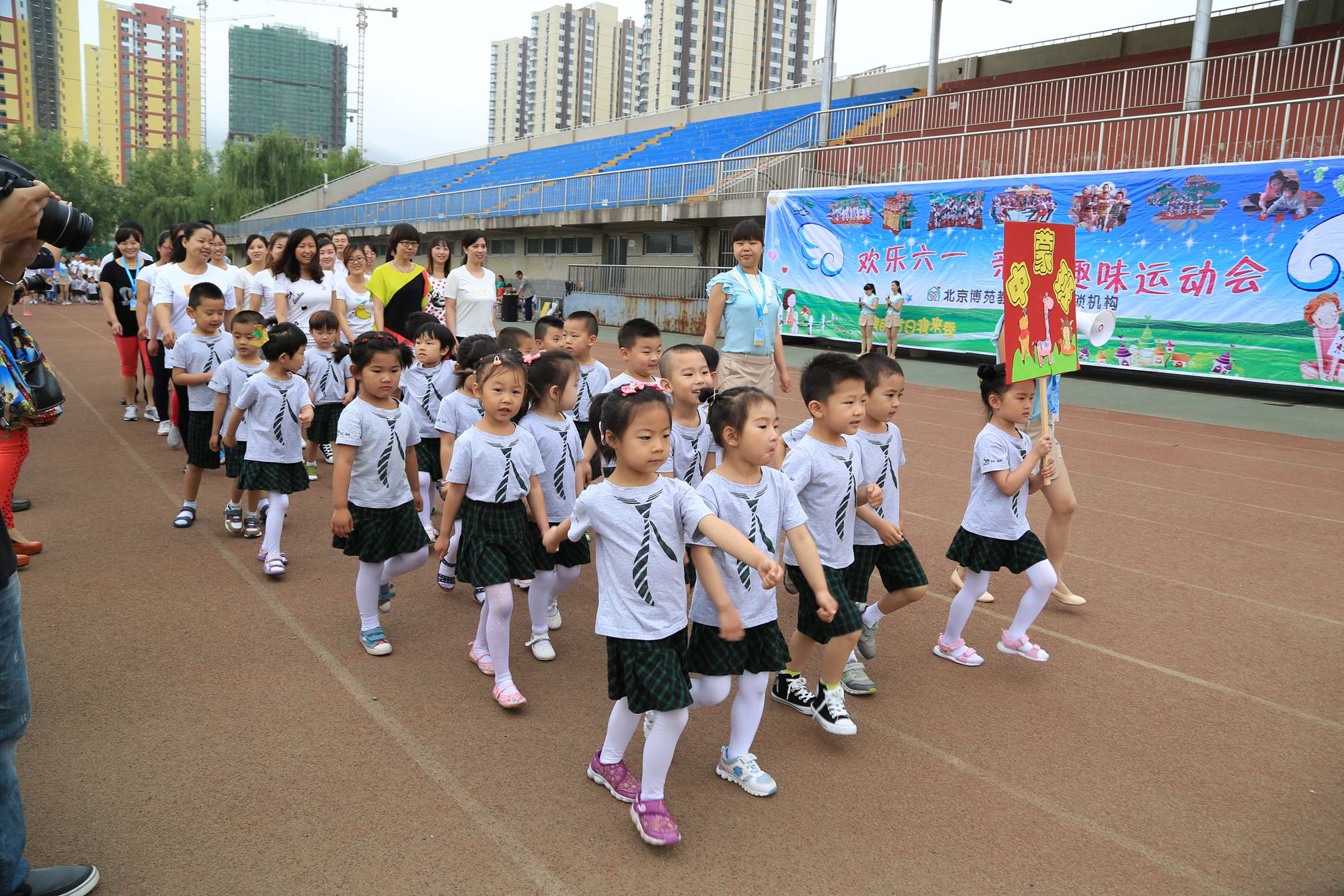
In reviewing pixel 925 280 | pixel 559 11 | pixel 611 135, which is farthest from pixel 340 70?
pixel 925 280

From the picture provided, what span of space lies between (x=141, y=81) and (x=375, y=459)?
16513 centimetres

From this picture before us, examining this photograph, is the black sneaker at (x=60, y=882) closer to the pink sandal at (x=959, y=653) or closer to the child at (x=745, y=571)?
the child at (x=745, y=571)

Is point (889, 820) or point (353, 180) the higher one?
point (353, 180)

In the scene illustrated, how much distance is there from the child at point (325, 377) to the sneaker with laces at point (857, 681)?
13.6 feet

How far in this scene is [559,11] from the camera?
380ft

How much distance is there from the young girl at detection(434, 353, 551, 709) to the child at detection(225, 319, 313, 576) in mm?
1981

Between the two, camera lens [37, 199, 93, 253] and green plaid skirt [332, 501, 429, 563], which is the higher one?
camera lens [37, 199, 93, 253]

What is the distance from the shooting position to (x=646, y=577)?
2.88 m

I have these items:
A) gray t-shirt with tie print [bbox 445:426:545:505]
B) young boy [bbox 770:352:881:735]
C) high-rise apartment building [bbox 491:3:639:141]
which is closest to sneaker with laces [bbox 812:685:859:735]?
young boy [bbox 770:352:881:735]

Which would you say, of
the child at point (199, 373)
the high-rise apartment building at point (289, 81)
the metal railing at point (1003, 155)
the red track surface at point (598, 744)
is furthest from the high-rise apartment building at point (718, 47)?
the red track surface at point (598, 744)

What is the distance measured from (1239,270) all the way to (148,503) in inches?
Result: 584

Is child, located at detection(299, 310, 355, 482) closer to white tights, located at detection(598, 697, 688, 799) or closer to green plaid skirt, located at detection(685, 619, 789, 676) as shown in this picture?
green plaid skirt, located at detection(685, 619, 789, 676)

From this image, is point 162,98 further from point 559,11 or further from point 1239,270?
point 1239,270

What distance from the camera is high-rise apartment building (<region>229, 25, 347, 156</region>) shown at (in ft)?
507
